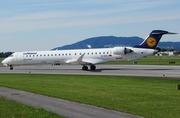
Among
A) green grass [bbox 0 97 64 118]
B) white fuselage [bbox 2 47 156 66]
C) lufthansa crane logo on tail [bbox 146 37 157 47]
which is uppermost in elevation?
lufthansa crane logo on tail [bbox 146 37 157 47]

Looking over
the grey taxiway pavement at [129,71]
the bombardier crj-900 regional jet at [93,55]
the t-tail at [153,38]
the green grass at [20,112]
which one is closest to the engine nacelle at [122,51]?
the bombardier crj-900 regional jet at [93,55]

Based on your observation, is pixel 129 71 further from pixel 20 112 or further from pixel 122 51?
pixel 20 112

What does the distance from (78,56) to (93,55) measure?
2466mm

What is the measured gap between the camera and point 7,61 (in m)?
55.8

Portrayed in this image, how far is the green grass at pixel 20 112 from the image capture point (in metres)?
13.2

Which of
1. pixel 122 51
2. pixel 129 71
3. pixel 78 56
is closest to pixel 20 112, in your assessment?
pixel 129 71

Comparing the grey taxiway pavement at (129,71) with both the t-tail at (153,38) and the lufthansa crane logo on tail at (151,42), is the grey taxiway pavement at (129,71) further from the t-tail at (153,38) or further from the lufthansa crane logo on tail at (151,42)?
the lufthansa crane logo on tail at (151,42)

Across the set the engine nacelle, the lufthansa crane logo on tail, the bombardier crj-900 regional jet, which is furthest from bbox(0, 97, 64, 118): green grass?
the lufthansa crane logo on tail

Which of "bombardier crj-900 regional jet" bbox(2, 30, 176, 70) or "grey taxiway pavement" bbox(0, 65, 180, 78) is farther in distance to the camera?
"bombardier crj-900 regional jet" bbox(2, 30, 176, 70)

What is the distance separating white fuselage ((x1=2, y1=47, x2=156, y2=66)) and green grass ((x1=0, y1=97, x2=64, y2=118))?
3234cm

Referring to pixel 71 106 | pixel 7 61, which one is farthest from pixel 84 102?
pixel 7 61

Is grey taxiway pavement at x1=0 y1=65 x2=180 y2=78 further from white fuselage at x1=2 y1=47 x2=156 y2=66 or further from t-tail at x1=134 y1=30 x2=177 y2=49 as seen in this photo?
t-tail at x1=134 y1=30 x2=177 y2=49

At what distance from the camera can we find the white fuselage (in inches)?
1896

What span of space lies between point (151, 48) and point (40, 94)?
30.1 meters
